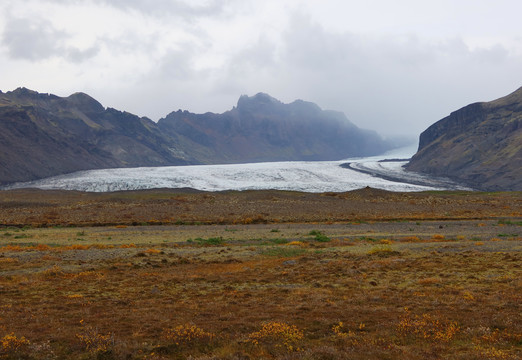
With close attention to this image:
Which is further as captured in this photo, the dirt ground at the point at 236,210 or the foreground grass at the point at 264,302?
the dirt ground at the point at 236,210

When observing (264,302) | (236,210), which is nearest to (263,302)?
(264,302)

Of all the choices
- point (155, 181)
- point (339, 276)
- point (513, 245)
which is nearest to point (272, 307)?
point (339, 276)

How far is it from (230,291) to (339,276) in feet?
19.2

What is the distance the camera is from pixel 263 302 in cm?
1456

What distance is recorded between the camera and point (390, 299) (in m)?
14.5

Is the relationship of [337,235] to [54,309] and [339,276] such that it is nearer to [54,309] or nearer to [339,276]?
[339,276]

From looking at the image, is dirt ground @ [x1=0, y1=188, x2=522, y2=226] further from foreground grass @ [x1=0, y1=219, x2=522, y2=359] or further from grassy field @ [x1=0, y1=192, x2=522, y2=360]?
foreground grass @ [x1=0, y1=219, x2=522, y2=359]

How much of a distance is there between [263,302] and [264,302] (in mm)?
38

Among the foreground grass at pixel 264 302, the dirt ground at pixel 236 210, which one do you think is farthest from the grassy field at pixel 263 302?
the dirt ground at pixel 236 210

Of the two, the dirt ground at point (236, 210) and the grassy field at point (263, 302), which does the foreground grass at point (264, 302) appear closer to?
the grassy field at point (263, 302)

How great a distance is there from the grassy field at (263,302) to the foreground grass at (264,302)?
5 cm

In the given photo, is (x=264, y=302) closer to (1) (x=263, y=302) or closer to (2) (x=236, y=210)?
(1) (x=263, y=302)

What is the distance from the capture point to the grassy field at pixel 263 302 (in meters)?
9.47

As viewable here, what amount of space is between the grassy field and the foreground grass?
0.17 ft
